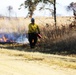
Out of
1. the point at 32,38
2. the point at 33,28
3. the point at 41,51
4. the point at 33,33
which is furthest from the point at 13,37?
the point at 41,51

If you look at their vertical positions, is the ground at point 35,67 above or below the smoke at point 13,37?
above

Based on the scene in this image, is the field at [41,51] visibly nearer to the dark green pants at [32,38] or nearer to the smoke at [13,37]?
the smoke at [13,37]

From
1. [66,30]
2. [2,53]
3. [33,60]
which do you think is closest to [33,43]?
[66,30]

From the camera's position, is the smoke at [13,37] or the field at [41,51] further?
the smoke at [13,37]

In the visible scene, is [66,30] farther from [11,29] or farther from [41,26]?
[11,29]

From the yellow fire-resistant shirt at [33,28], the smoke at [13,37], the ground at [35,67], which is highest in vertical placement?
the yellow fire-resistant shirt at [33,28]

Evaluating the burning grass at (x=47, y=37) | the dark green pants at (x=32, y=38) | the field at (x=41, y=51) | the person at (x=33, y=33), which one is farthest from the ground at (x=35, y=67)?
the dark green pants at (x=32, y=38)

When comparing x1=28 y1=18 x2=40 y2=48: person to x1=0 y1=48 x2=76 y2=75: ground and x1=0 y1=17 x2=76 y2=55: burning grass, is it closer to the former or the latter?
x1=0 y1=17 x2=76 y2=55: burning grass

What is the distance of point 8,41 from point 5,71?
15.1 metres

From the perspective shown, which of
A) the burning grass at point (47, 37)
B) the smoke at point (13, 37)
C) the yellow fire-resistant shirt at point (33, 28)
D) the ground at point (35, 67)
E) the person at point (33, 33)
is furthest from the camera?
the smoke at point (13, 37)

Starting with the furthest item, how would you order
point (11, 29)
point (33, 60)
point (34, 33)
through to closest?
1. point (11, 29)
2. point (34, 33)
3. point (33, 60)

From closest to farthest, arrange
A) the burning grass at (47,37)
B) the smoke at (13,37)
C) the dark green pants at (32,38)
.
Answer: the burning grass at (47,37), the dark green pants at (32,38), the smoke at (13,37)

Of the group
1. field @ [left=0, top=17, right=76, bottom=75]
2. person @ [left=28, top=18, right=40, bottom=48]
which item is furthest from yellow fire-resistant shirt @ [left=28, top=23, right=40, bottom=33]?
field @ [left=0, top=17, right=76, bottom=75]

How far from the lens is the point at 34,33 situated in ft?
75.8
